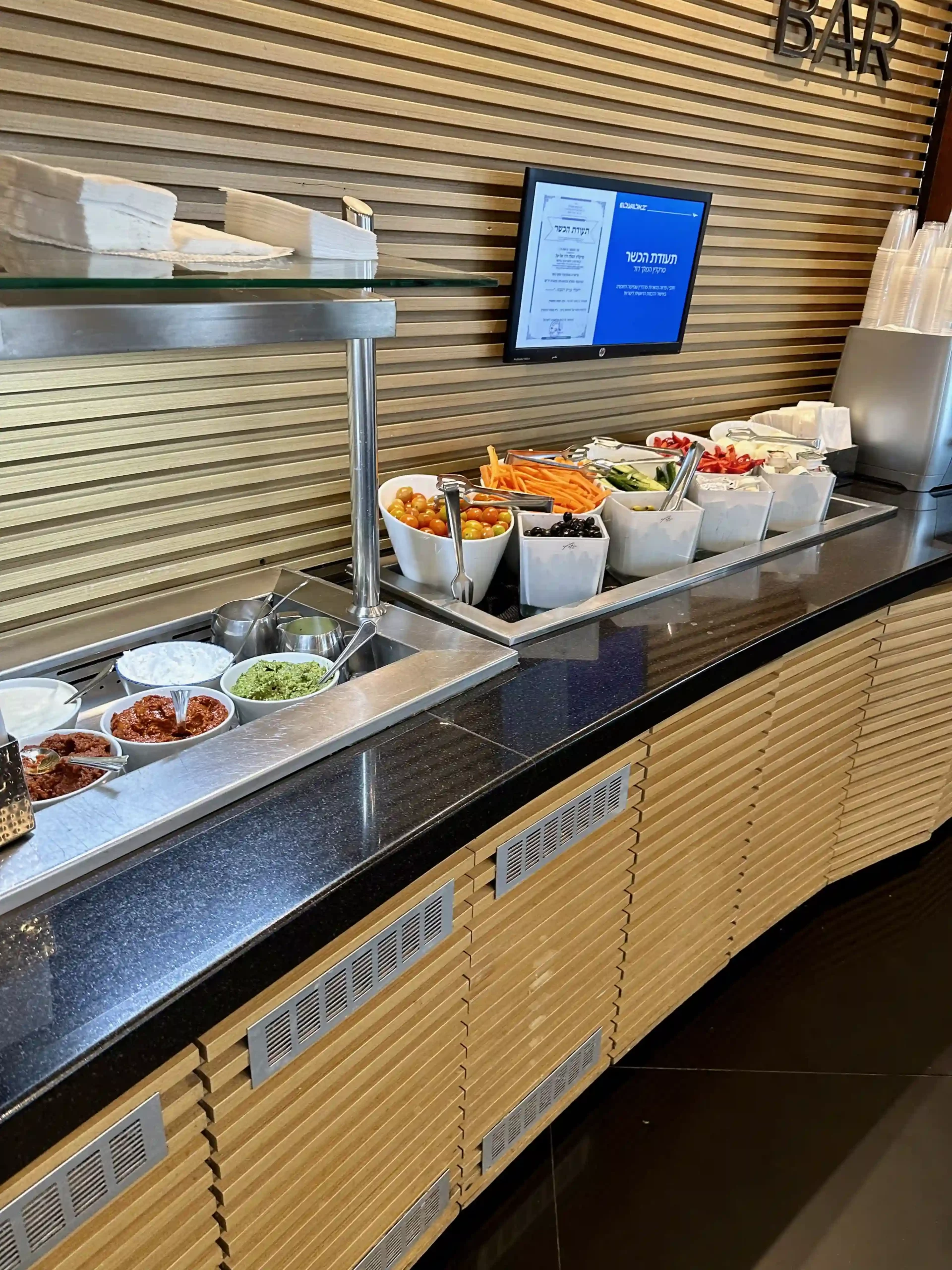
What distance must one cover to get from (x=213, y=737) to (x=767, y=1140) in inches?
48.9

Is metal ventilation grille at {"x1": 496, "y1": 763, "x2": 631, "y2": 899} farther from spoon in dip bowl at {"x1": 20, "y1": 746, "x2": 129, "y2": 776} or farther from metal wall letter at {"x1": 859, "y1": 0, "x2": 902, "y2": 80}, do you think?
metal wall letter at {"x1": 859, "y1": 0, "x2": 902, "y2": 80}

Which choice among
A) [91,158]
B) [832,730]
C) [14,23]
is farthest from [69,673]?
[832,730]

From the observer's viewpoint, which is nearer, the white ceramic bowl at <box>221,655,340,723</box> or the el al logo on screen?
the white ceramic bowl at <box>221,655,340,723</box>

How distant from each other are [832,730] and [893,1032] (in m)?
0.61

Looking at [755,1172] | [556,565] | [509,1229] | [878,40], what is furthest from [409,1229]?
[878,40]

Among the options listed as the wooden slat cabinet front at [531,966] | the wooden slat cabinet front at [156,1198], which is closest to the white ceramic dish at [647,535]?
the wooden slat cabinet front at [531,966]

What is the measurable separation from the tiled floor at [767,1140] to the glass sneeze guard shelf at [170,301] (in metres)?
1.38

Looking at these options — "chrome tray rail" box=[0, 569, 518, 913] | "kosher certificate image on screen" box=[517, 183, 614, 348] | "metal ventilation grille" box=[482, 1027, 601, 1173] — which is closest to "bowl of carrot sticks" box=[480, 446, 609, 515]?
"kosher certificate image on screen" box=[517, 183, 614, 348]

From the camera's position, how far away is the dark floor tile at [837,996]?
184cm

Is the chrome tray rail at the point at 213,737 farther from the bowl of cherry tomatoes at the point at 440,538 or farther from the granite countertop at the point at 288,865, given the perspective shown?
the bowl of cherry tomatoes at the point at 440,538

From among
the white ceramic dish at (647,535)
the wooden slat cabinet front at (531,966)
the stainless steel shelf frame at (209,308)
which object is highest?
the stainless steel shelf frame at (209,308)

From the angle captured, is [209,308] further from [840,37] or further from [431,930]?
[840,37]

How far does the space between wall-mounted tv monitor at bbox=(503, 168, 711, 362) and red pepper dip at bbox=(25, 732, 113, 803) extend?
1208 mm

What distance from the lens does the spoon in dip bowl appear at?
1.09 meters
